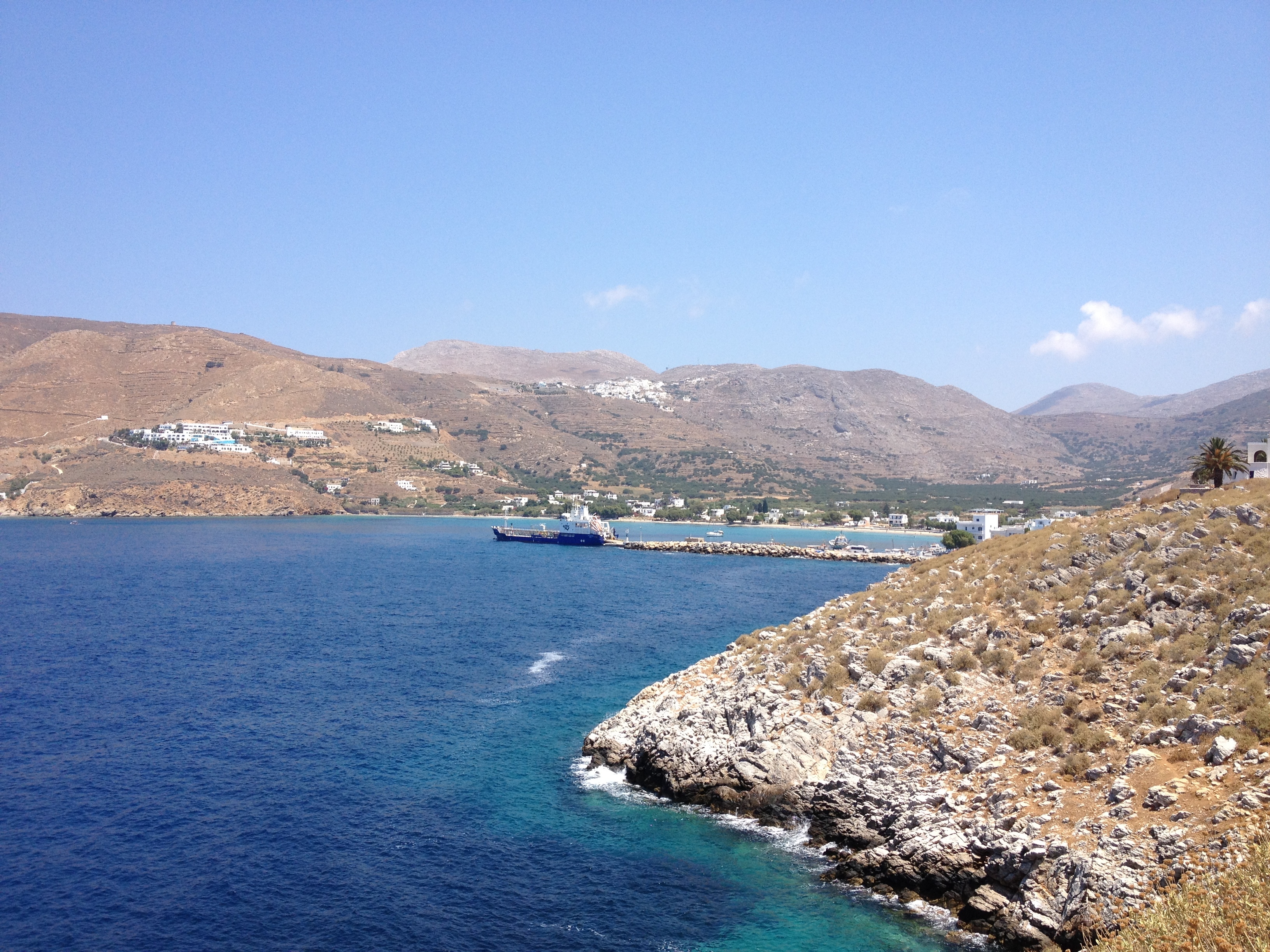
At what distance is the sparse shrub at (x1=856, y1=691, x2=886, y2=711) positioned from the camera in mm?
25719

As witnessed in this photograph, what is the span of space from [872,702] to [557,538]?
367 feet

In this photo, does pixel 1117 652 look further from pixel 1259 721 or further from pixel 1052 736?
pixel 1259 721

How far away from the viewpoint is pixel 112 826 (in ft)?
79.6

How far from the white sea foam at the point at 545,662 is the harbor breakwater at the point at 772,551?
213ft

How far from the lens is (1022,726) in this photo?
74.4 ft

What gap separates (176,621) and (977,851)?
52.2 m

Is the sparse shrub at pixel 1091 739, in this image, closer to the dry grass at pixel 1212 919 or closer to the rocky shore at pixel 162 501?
the dry grass at pixel 1212 919

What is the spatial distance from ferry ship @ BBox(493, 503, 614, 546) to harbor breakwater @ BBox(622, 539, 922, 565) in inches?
183

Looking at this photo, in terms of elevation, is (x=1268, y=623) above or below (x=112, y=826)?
above

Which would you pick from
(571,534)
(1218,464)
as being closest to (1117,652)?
(1218,464)

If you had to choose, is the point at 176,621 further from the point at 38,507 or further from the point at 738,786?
the point at 38,507

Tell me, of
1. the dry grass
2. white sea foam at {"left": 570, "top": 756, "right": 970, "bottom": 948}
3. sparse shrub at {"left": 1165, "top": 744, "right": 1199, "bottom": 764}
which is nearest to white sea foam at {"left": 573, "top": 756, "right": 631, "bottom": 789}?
white sea foam at {"left": 570, "top": 756, "right": 970, "bottom": 948}

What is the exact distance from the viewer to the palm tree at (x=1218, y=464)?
34781 millimetres

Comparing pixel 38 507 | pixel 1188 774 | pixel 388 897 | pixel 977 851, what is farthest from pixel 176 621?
pixel 38 507
